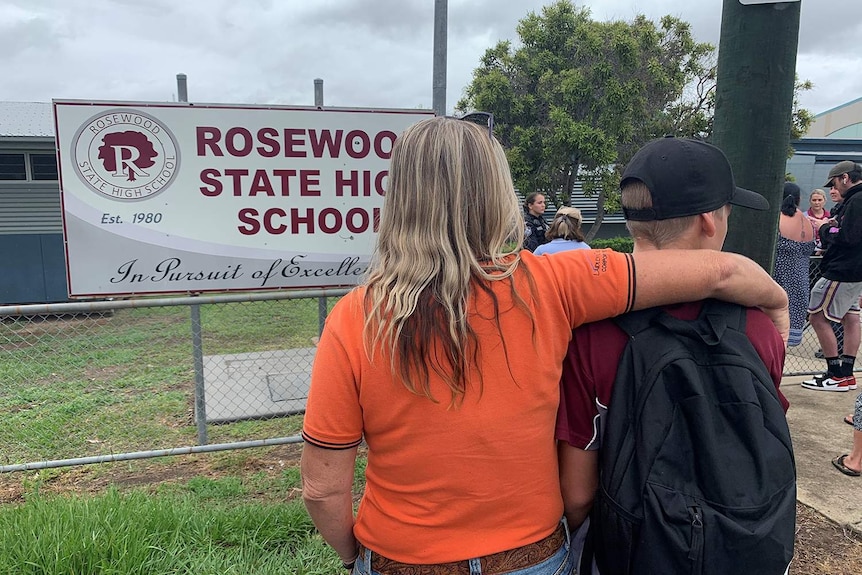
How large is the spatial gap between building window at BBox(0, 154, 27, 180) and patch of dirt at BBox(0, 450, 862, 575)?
8139 mm

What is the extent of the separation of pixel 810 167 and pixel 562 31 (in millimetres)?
14709

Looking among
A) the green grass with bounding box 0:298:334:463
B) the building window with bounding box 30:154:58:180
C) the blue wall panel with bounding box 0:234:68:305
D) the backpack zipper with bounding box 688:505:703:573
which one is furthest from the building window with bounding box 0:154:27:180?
the backpack zipper with bounding box 688:505:703:573

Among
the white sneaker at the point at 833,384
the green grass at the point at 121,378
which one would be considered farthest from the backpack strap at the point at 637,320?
the white sneaker at the point at 833,384

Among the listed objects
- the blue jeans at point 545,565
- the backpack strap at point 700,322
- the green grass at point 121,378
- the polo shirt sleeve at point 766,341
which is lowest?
the green grass at point 121,378

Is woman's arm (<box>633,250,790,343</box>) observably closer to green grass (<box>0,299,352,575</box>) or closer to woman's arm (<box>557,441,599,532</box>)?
woman's arm (<box>557,441,599,532</box>)

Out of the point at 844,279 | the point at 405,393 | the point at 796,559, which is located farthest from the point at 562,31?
the point at 405,393

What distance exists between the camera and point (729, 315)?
1388 mm

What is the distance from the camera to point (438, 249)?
129 cm

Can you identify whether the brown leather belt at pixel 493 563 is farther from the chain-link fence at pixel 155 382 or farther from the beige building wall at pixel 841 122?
the beige building wall at pixel 841 122

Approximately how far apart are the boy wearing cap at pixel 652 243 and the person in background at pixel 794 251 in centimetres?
528

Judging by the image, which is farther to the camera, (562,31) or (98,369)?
(562,31)

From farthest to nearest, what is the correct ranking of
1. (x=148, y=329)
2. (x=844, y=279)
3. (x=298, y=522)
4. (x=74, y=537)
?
(x=148, y=329) < (x=844, y=279) < (x=298, y=522) < (x=74, y=537)

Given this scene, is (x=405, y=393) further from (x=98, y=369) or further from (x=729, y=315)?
(x=98, y=369)

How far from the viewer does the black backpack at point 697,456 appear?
4.09ft
